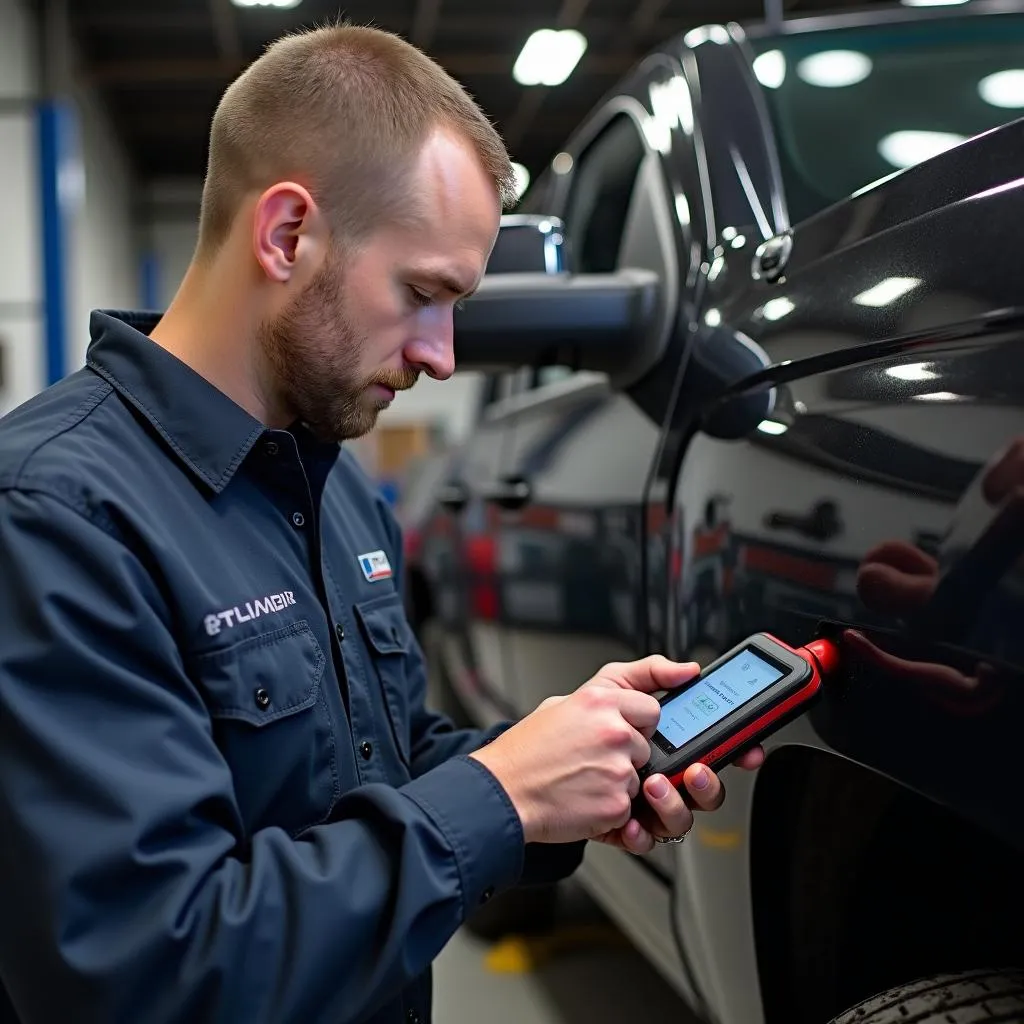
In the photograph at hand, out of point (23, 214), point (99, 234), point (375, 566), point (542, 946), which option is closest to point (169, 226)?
point (99, 234)

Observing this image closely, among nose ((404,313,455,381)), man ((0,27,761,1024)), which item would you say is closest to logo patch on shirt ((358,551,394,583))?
man ((0,27,761,1024))

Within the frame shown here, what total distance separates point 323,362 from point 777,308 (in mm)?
442

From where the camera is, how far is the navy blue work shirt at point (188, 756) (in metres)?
0.83

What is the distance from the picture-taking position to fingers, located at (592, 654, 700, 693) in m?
1.11

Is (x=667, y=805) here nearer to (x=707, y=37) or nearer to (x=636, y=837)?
(x=636, y=837)

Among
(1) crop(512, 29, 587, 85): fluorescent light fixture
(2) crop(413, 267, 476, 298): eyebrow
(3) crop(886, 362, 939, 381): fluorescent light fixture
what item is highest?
(1) crop(512, 29, 587, 85): fluorescent light fixture

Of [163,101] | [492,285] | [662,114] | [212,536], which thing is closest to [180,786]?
[212,536]

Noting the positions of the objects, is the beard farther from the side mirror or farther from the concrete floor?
the concrete floor

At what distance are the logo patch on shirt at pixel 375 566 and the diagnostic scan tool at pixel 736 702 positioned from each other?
1.20ft

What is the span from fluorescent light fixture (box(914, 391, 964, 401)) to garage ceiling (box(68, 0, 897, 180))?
733 centimetres

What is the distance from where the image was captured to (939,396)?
86 cm

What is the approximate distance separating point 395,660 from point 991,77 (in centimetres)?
121

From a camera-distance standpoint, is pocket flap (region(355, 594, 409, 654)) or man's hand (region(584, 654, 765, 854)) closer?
man's hand (region(584, 654, 765, 854))

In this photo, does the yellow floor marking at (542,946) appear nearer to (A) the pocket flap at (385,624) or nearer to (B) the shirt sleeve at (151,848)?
(A) the pocket flap at (385,624)
